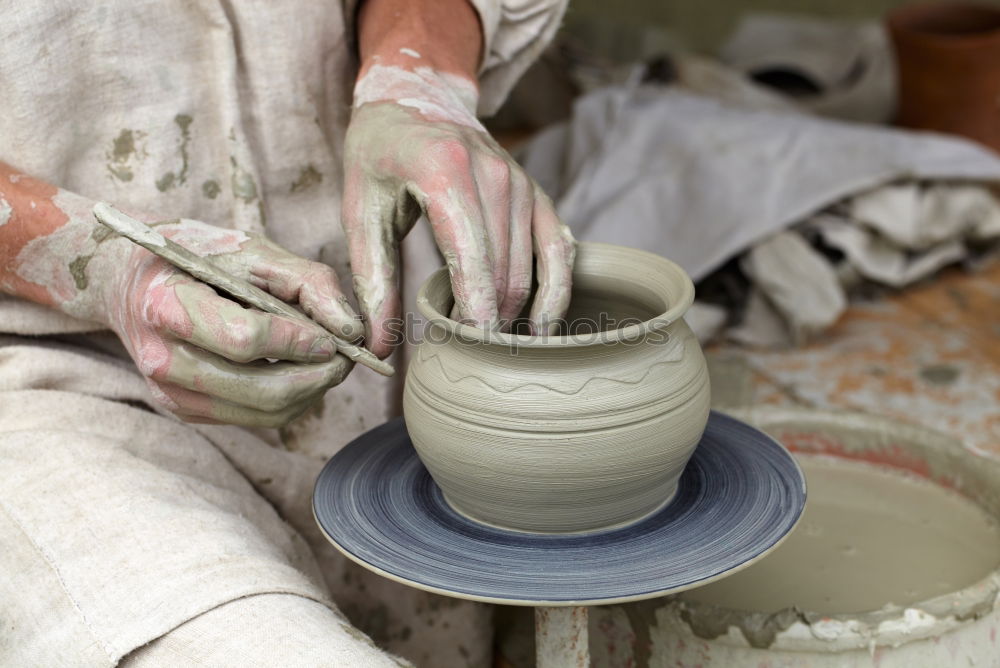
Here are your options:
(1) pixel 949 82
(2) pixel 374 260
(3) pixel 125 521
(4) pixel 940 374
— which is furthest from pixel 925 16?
(3) pixel 125 521

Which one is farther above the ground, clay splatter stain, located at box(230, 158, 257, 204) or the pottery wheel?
clay splatter stain, located at box(230, 158, 257, 204)

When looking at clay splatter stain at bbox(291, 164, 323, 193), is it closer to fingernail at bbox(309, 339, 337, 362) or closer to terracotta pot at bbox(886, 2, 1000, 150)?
fingernail at bbox(309, 339, 337, 362)

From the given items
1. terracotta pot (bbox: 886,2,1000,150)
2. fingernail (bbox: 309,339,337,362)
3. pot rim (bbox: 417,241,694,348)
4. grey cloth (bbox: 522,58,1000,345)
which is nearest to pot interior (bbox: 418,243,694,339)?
pot rim (bbox: 417,241,694,348)

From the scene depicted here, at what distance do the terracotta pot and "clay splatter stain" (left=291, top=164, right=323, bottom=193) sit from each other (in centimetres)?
284

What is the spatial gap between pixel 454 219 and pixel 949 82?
309 centimetres

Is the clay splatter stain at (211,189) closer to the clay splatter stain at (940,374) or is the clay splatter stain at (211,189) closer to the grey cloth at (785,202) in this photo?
the grey cloth at (785,202)

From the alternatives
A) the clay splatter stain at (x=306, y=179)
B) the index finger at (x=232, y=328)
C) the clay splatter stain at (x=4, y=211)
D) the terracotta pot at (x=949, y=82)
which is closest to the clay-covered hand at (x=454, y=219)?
the index finger at (x=232, y=328)

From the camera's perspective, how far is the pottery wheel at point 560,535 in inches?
43.3

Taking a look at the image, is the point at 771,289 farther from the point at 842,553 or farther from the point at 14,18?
the point at 14,18

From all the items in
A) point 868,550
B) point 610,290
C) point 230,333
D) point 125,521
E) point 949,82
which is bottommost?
point 949,82

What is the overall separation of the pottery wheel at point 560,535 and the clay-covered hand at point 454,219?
171 millimetres

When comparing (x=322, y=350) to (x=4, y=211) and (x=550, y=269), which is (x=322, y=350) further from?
(x=4, y=211)

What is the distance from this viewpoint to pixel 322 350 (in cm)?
119

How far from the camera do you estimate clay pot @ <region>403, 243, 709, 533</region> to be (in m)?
1.13
